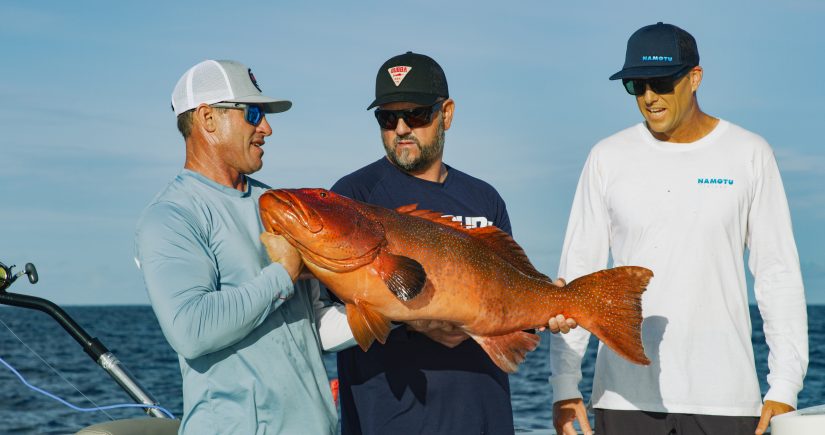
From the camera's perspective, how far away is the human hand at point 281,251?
3389mm

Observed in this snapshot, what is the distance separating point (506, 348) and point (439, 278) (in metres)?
0.48

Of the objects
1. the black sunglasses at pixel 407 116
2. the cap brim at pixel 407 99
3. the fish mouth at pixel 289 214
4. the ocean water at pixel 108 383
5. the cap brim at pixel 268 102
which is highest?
the cap brim at pixel 407 99

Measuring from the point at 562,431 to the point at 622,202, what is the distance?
1.06 m

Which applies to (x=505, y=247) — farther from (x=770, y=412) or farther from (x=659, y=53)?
(x=770, y=412)

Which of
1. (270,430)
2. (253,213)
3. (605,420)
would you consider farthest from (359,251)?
(605,420)

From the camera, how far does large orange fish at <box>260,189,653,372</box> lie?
3426 millimetres

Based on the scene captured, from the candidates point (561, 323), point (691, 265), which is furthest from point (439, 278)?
point (691, 265)

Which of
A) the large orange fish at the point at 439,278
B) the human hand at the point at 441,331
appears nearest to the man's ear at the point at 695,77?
the large orange fish at the point at 439,278

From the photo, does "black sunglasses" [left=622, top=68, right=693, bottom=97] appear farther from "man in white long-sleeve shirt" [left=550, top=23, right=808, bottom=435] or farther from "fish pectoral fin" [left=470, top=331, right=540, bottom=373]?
"fish pectoral fin" [left=470, top=331, right=540, bottom=373]

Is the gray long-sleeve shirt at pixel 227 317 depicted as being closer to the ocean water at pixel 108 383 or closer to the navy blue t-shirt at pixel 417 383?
the navy blue t-shirt at pixel 417 383

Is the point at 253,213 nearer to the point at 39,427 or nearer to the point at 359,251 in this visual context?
the point at 359,251

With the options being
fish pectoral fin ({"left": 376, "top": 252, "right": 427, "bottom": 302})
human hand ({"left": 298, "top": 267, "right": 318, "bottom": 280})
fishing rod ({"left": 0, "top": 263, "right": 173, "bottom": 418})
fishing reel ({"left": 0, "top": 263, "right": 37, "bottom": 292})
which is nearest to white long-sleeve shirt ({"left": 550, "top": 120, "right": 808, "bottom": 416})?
fish pectoral fin ({"left": 376, "top": 252, "right": 427, "bottom": 302})

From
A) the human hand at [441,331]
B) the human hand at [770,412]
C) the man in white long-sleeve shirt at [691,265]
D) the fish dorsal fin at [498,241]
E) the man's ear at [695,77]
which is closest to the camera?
the human hand at [441,331]

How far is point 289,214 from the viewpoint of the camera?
3357 millimetres
